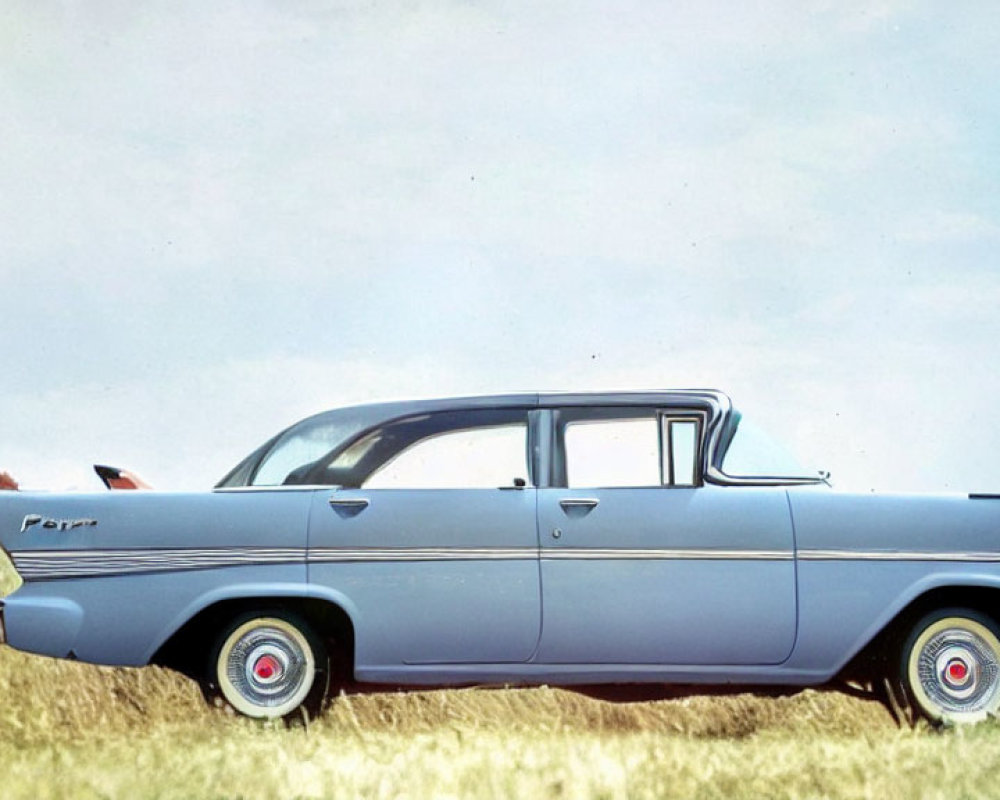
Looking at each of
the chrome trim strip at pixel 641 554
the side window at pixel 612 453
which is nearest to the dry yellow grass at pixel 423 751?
the chrome trim strip at pixel 641 554

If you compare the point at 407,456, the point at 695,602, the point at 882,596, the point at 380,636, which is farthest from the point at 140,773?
the point at 882,596

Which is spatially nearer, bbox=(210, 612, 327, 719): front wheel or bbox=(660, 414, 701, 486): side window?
bbox=(210, 612, 327, 719): front wheel

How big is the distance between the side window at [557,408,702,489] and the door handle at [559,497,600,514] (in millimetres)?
99

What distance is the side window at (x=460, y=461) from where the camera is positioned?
21.0 ft

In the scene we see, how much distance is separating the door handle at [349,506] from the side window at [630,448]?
979mm

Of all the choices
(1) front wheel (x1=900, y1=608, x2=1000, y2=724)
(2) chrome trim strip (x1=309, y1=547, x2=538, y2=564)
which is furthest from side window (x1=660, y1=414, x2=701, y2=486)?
(1) front wheel (x1=900, y1=608, x2=1000, y2=724)

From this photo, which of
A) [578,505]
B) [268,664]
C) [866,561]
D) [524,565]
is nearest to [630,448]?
[578,505]

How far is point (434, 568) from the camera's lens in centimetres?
622

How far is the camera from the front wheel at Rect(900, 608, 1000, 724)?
6.33 meters

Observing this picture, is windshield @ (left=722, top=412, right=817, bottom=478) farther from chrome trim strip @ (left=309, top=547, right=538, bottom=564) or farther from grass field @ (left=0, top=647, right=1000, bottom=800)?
grass field @ (left=0, top=647, right=1000, bottom=800)

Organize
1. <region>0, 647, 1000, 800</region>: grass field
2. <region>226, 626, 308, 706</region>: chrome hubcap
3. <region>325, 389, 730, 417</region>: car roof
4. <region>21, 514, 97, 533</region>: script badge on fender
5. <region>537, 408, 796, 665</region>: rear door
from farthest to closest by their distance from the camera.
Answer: <region>325, 389, 730, 417</region>: car roof → <region>21, 514, 97, 533</region>: script badge on fender → <region>226, 626, 308, 706</region>: chrome hubcap → <region>537, 408, 796, 665</region>: rear door → <region>0, 647, 1000, 800</region>: grass field

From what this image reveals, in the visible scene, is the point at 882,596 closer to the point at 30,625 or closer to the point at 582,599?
the point at 582,599

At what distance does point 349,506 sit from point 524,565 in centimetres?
88

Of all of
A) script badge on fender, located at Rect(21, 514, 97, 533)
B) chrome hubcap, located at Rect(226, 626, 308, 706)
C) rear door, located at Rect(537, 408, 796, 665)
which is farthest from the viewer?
script badge on fender, located at Rect(21, 514, 97, 533)
